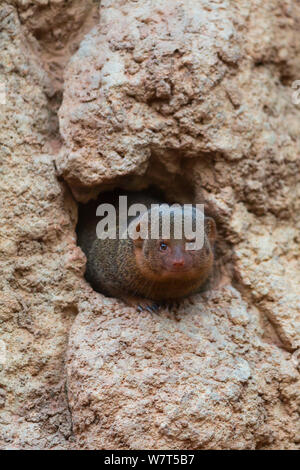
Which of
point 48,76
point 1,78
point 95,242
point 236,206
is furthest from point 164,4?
point 95,242

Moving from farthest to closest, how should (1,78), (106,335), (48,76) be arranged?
1. (48,76)
2. (1,78)
3. (106,335)

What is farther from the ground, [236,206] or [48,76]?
[48,76]

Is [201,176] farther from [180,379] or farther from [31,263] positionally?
[180,379]

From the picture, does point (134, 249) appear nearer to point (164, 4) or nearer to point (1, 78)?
point (1, 78)

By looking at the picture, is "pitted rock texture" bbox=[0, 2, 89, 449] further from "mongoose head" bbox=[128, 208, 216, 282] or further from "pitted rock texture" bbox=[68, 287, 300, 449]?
"mongoose head" bbox=[128, 208, 216, 282]

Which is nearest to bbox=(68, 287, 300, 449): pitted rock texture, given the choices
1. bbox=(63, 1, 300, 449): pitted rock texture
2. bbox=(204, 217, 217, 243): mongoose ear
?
bbox=(63, 1, 300, 449): pitted rock texture

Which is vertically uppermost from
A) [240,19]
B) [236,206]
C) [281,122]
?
[240,19]

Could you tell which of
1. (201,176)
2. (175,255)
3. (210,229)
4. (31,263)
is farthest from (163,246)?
(31,263)
